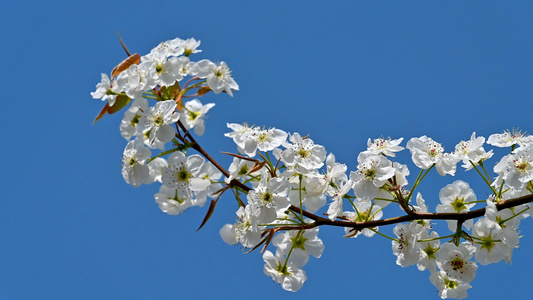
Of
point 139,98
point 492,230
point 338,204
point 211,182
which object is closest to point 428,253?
point 492,230

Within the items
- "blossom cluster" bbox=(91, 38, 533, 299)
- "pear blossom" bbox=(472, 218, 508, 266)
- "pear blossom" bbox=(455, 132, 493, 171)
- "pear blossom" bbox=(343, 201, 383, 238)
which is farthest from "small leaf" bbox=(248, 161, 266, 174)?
"pear blossom" bbox=(472, 218, 508, 266)

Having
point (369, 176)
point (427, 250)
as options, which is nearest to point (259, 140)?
point (369, 176)

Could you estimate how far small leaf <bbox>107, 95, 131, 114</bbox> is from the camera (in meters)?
3.24

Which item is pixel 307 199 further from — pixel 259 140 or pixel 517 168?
pixel 517 168

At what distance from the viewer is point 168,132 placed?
3025 mm

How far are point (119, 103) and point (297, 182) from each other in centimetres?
107

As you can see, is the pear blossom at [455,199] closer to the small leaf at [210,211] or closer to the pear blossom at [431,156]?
the pear blossom at [431,156]

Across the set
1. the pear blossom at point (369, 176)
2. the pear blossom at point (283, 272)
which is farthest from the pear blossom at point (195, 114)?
the pear blossom at point (369, 176)

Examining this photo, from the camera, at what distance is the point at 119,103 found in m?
3.24

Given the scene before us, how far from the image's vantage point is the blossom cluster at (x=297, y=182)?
299 centimetres

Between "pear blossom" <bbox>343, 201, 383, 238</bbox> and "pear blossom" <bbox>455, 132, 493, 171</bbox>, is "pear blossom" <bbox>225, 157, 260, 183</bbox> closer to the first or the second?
"pear blossom" <bbox>343, 201, 383, 238</bbox>

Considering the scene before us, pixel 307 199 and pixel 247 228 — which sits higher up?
pixel 307 199

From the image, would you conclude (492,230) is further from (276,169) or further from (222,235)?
(222,235)

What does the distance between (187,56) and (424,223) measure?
171 cm
